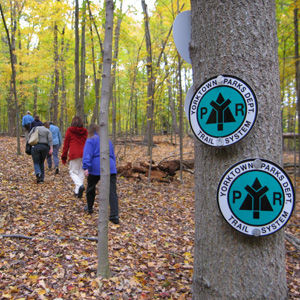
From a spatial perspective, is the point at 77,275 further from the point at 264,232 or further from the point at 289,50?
the point at 289,50

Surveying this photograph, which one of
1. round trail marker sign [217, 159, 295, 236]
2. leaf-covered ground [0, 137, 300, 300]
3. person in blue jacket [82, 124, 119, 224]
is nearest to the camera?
round trail marker sign [217, 159, 295, 236]

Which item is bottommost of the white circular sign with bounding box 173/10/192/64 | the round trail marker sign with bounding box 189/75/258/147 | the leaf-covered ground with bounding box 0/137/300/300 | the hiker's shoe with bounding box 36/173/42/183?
the leaf-covered ground with bounding box 0/137/300/300

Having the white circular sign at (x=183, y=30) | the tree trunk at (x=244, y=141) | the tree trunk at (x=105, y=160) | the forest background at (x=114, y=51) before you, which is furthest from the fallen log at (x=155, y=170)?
the tree trunk at (x=244, y=141)

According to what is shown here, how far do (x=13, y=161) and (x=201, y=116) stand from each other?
33.3ft

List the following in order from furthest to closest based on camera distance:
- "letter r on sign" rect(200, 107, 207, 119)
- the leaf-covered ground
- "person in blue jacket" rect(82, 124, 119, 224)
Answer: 1. "person in blue jacket" rect(82, 124, 119, 224)
2. the leaf-covered ground
3. "letter r on sign" rect(200, 107, 207, 119)

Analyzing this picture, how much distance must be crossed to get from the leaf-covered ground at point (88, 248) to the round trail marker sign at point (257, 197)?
1.73m

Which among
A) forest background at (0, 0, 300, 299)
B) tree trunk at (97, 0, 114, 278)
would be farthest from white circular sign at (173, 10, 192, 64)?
forest background at (0, 0, 300, 299)

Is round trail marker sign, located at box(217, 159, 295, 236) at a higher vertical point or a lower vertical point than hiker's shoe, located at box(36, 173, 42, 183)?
higher

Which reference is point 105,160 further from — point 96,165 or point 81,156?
point 81,156

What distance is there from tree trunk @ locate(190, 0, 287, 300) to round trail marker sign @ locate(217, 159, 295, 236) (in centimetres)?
6

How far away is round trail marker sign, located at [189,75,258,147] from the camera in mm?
1438

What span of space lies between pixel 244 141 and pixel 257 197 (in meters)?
0.32

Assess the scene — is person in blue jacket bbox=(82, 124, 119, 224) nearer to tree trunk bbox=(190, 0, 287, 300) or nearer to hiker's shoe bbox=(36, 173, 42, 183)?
hiker's shoe bbox=(36, 173, 42, 183)

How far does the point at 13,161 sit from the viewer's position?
9992mm
